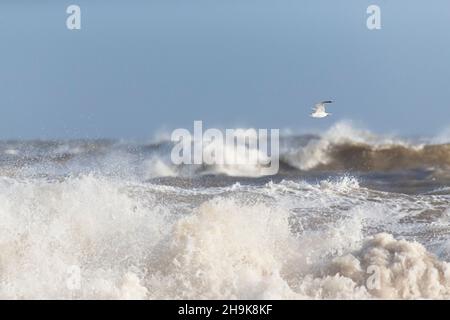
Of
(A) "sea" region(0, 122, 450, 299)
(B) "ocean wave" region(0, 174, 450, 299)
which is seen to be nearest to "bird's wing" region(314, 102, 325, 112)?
(A) "sea" region(0, 122, 450, 299)

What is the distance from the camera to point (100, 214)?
9453 millimetres

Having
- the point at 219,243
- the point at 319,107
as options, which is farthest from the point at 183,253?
the point at 319,107

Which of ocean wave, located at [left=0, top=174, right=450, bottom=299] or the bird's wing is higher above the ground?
the bird's wing

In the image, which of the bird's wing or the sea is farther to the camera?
the bird's wing

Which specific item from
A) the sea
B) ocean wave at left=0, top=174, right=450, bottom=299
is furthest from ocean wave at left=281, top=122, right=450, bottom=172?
ocean wave at left=0, top=174, right=450, bottom=299

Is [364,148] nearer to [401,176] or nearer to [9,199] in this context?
[401,176]

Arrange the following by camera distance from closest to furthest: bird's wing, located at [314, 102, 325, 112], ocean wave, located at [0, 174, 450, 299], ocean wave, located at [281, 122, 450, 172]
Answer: ocean wave, located at [0, 174, 450, 299]
bird's wing, located at [314, 102, 325, 112]
ocean wave, located at [281, 122, 450, 172]

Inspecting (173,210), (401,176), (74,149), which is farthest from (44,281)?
(74,149)

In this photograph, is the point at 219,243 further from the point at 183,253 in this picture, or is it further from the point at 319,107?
the point at 319,107

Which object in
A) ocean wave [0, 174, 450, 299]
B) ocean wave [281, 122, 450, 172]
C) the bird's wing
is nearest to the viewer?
ocean wave [0, 174, 450, 299]

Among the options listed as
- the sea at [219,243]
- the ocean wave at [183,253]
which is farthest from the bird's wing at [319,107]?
the ocean wave at [183,253]

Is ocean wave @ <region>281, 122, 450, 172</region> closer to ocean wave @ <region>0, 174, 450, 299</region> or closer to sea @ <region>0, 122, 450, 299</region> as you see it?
sea @ <region>0, 122, 450, 299</region>

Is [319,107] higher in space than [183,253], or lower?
higher

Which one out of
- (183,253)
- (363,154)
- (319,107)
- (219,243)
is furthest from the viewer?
(363,154)
